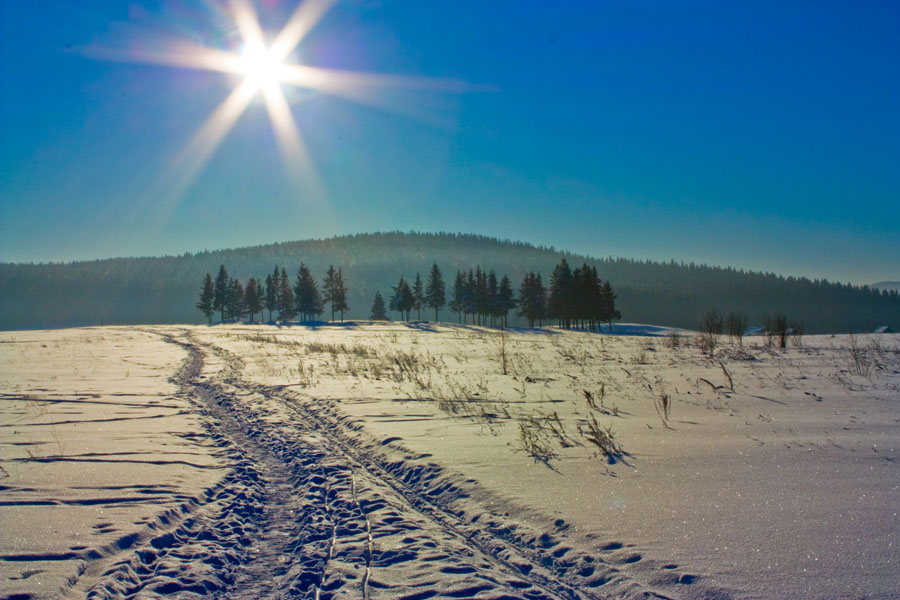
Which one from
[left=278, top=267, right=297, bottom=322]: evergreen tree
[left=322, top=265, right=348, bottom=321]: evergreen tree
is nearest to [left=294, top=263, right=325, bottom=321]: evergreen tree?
[left=278, top=267, right=297, bottom=322]: evergreen tree

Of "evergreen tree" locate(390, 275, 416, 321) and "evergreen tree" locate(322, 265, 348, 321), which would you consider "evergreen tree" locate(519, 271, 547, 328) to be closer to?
"evergreen tree" locate(390, 275, 416, 321)

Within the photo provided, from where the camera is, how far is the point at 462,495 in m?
4.93

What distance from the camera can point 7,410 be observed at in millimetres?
8938

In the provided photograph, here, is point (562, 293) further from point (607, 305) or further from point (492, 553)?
point (492, 553)

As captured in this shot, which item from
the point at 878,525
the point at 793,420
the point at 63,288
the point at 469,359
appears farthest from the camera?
the point at 63,288

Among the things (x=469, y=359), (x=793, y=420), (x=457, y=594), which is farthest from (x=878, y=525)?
(x=469, y=359)

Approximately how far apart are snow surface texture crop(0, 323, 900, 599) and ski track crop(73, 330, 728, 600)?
0.02 metres

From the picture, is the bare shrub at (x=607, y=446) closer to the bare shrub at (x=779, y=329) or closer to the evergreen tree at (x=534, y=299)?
the bare shrub at (x=779, y=329)

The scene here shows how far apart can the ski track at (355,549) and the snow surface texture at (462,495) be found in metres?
0.02

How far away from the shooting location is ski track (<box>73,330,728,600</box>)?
10.5ft

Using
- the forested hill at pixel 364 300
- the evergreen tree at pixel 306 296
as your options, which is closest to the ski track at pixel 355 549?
the evergreen tree at pixel 306 296

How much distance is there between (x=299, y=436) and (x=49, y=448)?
3.10 metres

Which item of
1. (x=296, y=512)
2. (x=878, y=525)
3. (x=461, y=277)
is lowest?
(x=296, y=512)

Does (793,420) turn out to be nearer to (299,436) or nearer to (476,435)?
(476,435)
